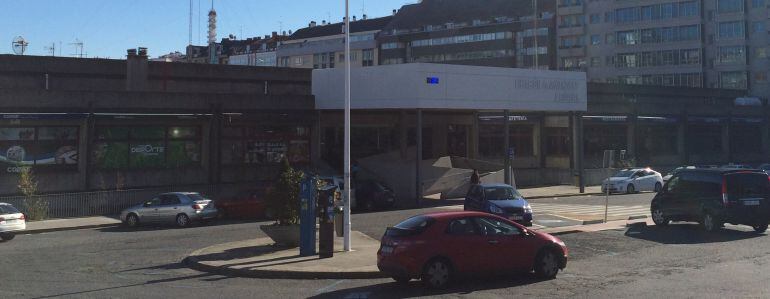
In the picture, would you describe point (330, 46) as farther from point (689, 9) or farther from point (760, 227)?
point (760, 227)

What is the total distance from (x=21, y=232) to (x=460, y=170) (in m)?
20.5

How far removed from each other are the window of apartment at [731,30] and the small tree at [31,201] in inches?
2939

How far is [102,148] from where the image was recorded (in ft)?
104

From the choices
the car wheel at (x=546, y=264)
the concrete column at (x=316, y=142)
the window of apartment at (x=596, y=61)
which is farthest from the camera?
the window of apartment at (x=596, y=61)

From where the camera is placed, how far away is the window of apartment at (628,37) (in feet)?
273

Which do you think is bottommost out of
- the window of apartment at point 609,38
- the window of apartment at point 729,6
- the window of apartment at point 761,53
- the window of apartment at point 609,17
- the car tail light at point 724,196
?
the car tail light at point 724,196

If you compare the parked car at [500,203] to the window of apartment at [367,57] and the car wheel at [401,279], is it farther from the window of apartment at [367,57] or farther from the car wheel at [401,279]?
the window of apartment at [367,57]

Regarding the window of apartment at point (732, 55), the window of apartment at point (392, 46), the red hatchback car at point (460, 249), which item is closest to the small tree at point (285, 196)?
the red hatchback car at point (460, 249)

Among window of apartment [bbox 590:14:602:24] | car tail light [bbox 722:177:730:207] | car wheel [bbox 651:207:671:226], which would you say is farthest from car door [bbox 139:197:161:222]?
window of apartment [bbox 590:14:602:24]

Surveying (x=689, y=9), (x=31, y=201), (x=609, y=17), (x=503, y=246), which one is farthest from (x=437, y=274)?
(x=609, y=17)

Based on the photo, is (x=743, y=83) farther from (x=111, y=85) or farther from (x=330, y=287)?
(x=330, y=287)

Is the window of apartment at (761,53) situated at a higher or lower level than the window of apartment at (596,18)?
lower

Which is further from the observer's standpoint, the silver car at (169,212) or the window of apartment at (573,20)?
the window of apartment at (573,20)

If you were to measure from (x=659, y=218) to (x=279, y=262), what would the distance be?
13515 mm
